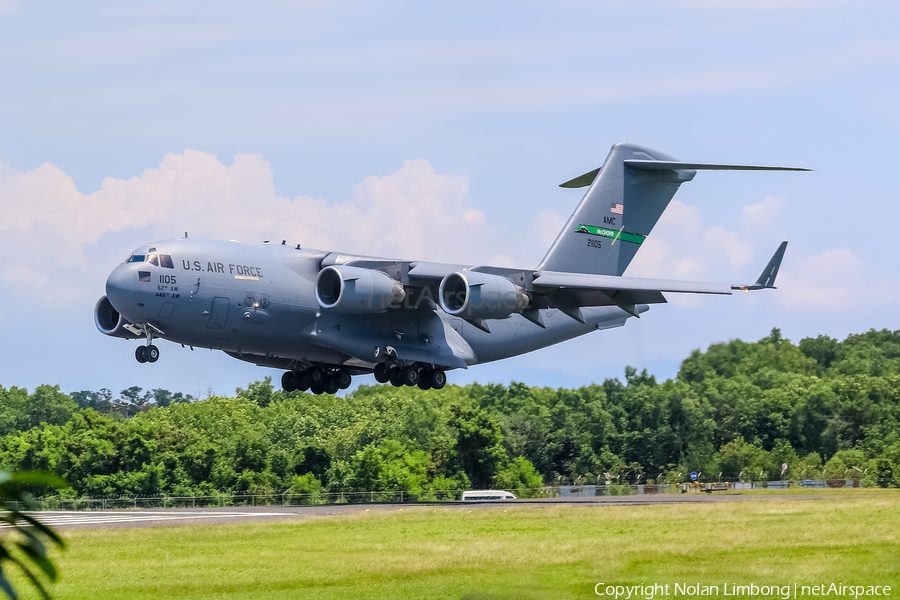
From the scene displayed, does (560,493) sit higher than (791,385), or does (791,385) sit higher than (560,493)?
(791,385)

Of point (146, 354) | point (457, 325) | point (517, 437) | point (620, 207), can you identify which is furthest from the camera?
point (517, 437)

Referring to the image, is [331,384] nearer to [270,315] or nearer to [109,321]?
[270,315]

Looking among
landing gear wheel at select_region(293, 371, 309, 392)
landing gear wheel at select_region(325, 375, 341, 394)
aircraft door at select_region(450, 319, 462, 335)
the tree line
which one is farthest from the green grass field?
the tree line

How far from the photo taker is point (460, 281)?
21.7m

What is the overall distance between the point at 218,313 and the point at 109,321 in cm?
304

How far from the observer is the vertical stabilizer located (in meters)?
27.6

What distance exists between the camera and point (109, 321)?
73.0 ft

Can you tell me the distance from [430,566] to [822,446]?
140 ft

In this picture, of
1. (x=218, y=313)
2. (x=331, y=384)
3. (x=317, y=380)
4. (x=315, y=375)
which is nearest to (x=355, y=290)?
(x=218, y=313)

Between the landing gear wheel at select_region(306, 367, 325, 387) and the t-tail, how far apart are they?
7.37 m

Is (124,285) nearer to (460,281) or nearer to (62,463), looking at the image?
(460,281)

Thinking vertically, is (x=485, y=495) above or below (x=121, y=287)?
below

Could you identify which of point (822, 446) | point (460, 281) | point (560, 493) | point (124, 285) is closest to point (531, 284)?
point (460, 281)

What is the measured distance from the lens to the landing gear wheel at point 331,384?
25.2 m
